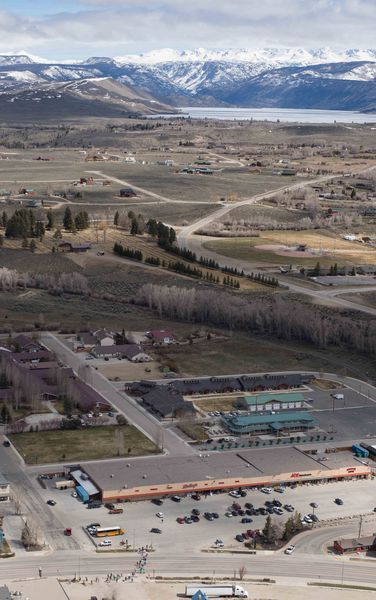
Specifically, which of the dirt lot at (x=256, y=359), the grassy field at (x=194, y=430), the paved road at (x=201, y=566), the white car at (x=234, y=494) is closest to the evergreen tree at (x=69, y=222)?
the dirt lot at (x=256, y=359)

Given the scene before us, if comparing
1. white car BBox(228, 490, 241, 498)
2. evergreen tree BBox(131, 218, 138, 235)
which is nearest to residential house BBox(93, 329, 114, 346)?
white car BBox(228, 490, 241, 498)

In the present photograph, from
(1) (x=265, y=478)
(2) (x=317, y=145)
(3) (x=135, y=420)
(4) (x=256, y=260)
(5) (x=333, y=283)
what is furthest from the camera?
(2) (x=317, y=145)

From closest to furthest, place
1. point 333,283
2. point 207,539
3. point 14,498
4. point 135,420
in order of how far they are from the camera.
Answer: point 207,539
point 14,498
point 135,420
point 333,283

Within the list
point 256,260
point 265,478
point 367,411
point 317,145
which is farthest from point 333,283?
point 317,145

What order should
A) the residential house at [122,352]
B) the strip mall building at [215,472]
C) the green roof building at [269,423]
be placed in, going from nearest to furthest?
the strip mall building at [215,472], the green roof building at [269,423], the residential house at [122,352]

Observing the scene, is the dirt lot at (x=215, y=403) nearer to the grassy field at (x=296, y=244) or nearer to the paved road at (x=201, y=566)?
the paved road at (x=201, y=566)

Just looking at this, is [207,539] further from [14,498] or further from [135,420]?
[135,420]

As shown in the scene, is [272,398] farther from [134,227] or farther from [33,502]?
[134,227]

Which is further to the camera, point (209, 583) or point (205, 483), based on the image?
point (205, 483)
